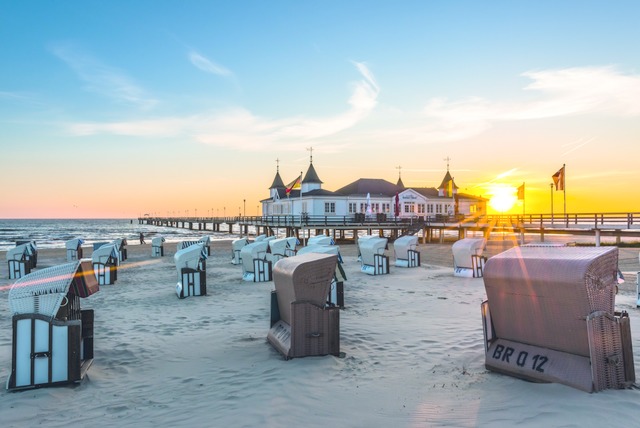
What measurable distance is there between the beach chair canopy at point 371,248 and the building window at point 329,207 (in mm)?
32203

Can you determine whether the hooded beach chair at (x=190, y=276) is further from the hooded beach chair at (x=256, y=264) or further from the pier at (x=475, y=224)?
the pier at (x=475, y=224)

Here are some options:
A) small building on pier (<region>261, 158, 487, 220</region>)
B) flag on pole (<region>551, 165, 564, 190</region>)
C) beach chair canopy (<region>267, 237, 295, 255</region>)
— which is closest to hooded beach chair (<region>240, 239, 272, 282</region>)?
beach chair canopy (<region>267, 237, 295, 255</region>)

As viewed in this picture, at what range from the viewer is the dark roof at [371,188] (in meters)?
56.1

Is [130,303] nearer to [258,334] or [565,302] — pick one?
[258,334]

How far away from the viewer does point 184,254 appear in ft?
46.7

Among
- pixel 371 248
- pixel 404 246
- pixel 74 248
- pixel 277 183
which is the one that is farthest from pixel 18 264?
pixel 277 183

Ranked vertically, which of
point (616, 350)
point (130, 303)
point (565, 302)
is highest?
point (565, 302)

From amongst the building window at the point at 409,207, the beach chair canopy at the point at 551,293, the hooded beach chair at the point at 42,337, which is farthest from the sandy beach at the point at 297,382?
the building window at the point at 409,207

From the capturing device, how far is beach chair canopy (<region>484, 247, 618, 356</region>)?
5.60m

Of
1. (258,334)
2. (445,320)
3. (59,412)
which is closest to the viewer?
(59,412)

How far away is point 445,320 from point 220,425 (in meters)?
6.38

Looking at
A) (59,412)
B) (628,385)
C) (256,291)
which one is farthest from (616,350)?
(256,291)

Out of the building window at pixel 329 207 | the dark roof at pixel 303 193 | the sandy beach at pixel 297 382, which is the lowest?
the sandy beach at pixel 297 382

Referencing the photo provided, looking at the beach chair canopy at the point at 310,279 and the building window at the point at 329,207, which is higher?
the building window at the point at 329,207
